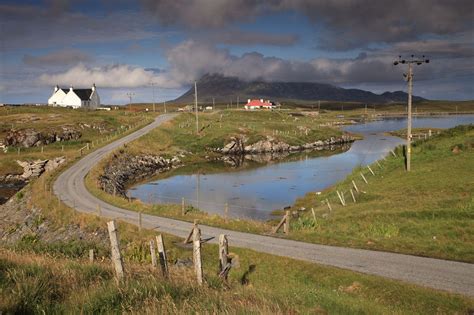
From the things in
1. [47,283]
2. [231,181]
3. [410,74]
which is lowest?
[231,181]

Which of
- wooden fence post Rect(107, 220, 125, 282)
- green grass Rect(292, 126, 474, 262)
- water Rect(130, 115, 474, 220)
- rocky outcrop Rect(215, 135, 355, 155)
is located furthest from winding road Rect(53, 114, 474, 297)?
rocky outcrop Rect(215, 135, 355, 155)

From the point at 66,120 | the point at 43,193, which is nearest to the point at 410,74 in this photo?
the point at 43,193

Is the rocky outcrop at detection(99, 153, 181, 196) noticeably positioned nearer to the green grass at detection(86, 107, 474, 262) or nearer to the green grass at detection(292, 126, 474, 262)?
the green grass at detection(86, 107, 474, 262)

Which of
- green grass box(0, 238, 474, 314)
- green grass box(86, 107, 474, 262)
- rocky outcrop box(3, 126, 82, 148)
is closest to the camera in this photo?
green grass box(0, 238, 474, 314)

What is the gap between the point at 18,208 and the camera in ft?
174

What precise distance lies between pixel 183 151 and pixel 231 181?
3337 cm

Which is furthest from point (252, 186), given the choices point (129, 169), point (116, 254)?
point (116, 254)

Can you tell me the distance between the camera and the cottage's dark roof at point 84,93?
17225cm

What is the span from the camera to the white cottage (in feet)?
561

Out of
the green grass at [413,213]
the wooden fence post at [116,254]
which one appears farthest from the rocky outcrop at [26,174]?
the wooden fence post at [116,254]

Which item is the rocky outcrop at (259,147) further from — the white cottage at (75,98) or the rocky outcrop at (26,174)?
the white cottage at (75,98)

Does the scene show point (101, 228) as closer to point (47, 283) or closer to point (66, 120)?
point (47, 283)

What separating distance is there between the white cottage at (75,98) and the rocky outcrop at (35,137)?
6741 centimetres

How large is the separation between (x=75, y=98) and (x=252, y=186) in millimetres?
123485
